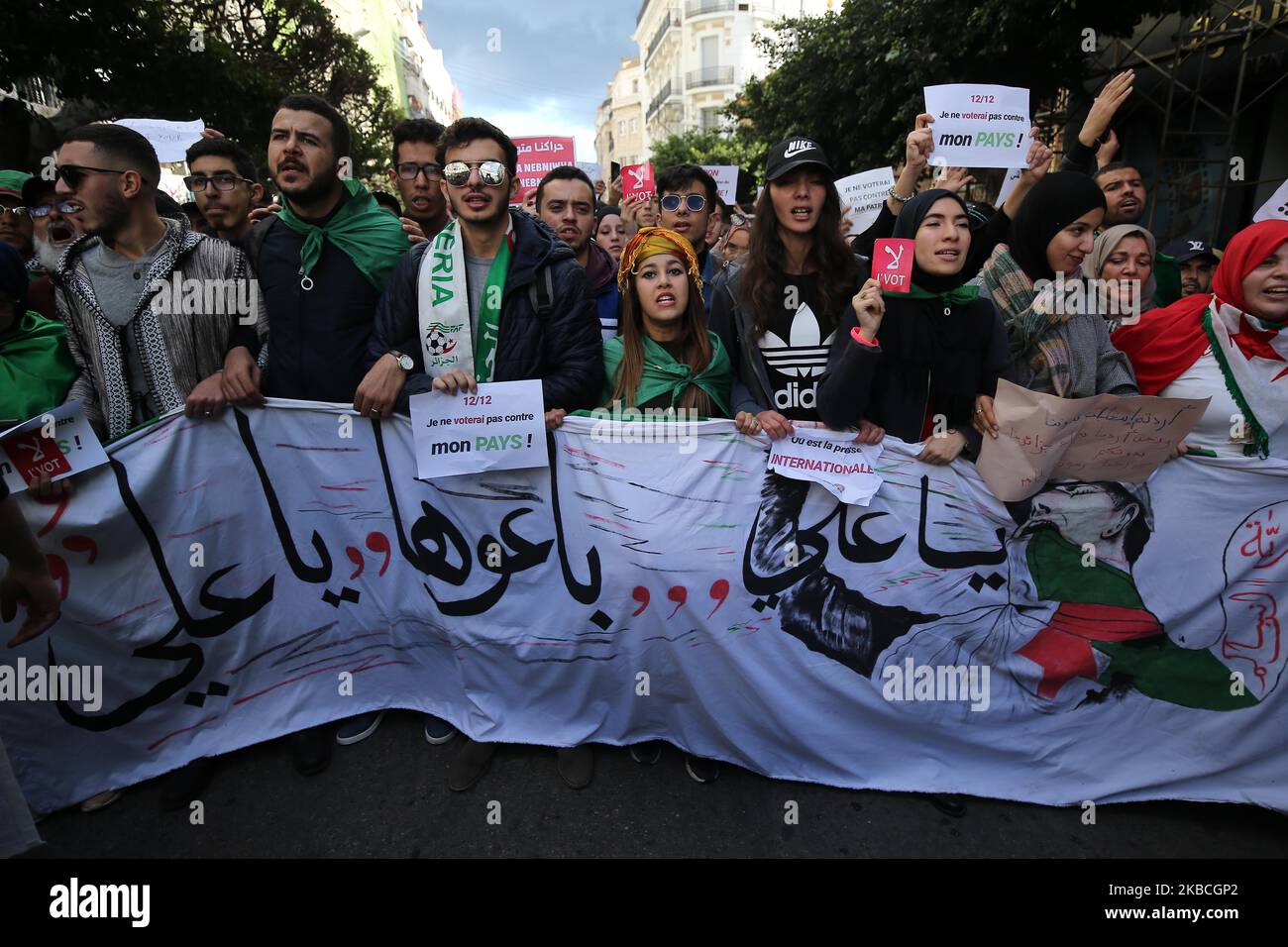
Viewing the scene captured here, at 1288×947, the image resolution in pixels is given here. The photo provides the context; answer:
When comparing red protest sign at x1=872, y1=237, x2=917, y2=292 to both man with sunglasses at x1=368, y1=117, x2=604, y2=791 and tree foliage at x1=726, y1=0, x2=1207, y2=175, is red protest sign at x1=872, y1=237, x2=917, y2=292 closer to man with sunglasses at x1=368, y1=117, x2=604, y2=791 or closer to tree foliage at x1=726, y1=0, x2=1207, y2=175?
man with sunglasses at x1=368, y1=117, x2=604, y2=791

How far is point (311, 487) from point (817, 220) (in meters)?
2.33

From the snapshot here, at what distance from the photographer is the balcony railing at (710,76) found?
50.2 m

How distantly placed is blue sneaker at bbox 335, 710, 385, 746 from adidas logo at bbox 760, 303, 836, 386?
220 centimetres

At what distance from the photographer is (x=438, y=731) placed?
268cm

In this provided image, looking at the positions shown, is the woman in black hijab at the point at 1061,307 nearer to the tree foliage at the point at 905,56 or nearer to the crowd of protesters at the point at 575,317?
the crowd of protesters at the point at 575,317

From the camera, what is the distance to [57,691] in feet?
7.91

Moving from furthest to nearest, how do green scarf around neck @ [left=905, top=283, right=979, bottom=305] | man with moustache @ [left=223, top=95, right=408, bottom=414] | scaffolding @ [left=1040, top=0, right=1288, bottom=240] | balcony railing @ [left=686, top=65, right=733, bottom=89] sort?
balcony railing @ [left=686, top=65, right=733, bottom=89]
scaffolding @ [left=1040, top=0, right=1288, bottom=240]
man with moustache @ [left=223, top=95, right=408, bottom=414]
green scarf around neck @ [left=905, top=283, right=979, bottom=305]

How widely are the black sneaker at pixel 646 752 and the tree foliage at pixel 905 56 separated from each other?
9328 mm

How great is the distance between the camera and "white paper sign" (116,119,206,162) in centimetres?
409

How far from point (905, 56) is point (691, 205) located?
8840mm

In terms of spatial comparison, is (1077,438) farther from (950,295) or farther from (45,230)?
(45,230)

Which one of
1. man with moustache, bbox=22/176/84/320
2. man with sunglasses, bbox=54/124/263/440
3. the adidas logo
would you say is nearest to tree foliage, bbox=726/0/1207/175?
the adidas logo

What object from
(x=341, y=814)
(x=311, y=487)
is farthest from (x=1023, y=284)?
(x=341, y=814)
